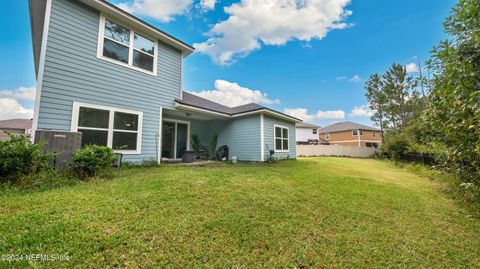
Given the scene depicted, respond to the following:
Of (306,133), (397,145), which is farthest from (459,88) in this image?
(306,133)

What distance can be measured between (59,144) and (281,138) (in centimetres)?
973

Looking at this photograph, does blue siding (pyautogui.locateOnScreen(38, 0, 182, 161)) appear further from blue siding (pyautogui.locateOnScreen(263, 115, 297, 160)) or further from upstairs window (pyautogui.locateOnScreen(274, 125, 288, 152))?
upstairs window (pyautogui.locateOnScreen(274, 125, 288, 152))

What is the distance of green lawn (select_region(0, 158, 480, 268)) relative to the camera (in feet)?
6.23

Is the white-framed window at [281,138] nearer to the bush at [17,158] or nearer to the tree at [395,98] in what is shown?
the bush at [17,158]

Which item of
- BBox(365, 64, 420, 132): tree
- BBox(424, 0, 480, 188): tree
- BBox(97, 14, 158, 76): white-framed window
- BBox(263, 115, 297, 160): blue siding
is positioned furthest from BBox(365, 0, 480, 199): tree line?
BBox(365, 64, 420, 132): tree

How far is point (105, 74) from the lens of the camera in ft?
19.7

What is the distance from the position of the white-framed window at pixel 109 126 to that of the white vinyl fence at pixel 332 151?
692 inches

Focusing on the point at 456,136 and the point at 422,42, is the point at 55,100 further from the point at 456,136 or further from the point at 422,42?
the point at 422,42

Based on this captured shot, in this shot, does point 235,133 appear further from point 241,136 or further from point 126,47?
point 126,47

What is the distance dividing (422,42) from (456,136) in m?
10.6

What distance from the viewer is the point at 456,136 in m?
2.97

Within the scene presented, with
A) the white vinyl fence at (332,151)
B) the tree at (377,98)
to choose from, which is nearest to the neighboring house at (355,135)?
the tree at (377,98)

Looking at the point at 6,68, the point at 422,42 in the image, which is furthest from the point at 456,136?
the point at 6,68

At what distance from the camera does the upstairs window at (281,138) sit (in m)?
11.0
